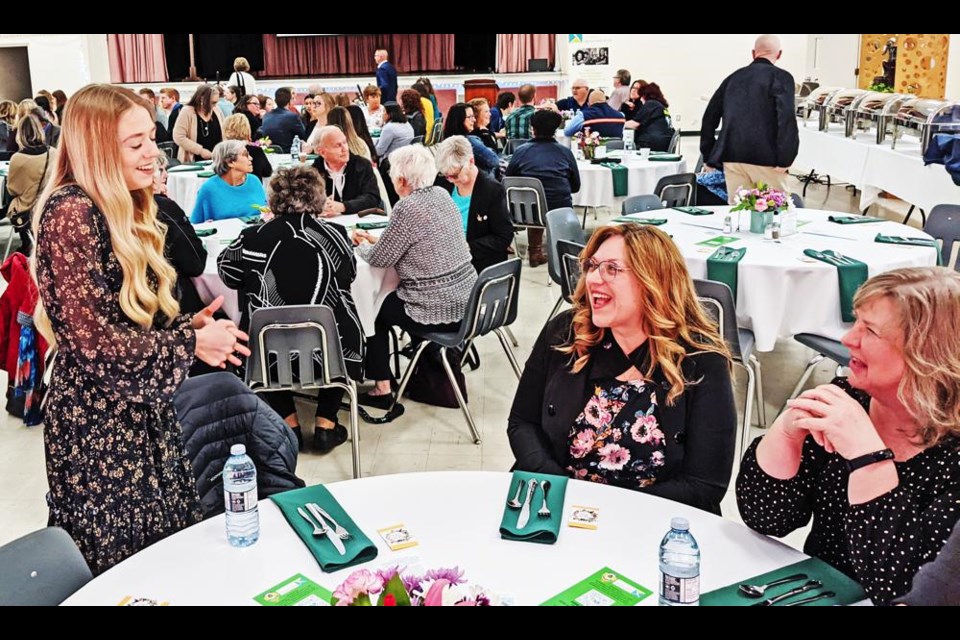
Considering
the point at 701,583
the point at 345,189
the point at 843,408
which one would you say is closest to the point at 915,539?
the point at 843,408

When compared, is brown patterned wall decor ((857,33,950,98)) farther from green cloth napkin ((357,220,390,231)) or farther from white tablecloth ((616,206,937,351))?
green cloth napkin ((357,220,390,231))

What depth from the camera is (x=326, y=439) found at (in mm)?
4180

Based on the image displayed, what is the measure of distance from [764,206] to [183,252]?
2.83 metres

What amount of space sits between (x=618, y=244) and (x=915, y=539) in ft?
3.49

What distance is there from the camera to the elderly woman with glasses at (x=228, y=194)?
5.27 m

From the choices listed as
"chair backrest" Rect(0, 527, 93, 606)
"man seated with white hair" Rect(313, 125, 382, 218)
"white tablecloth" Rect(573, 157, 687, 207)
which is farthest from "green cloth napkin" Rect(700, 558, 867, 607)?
"white tablecloth" Rect(573, 157, 687, 207)

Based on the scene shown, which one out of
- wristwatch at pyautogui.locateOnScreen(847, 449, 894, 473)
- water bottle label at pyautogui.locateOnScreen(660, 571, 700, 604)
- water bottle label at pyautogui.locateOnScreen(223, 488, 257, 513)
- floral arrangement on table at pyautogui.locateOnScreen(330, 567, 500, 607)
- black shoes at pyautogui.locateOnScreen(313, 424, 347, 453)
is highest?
wristwatch at pyautogui.locateOnScreen(847, 449, 894, 473)

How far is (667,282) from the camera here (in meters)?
2.37

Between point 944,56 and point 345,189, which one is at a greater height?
point 944,56

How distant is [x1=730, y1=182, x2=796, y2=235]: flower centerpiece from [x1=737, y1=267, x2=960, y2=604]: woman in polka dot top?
294 cm

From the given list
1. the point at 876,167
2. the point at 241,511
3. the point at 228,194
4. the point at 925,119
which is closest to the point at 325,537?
the point at 241,511

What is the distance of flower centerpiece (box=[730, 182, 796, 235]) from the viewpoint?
4.66 meters

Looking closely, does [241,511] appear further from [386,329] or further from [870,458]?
[386,329]

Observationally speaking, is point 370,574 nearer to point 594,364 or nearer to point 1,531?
→ point 594,364
